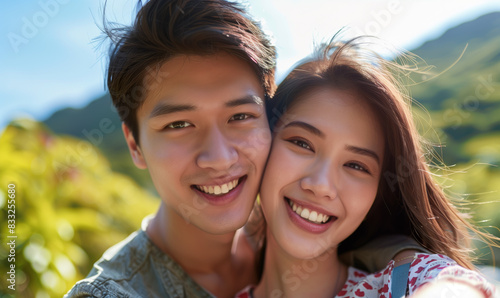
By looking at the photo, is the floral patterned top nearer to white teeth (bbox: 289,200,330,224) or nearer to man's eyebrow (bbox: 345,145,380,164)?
white teeth (bbox: 289,200,330,224)

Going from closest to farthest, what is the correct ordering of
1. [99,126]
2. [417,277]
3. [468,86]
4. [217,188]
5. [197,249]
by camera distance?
[417,277]
[217,188]
[197,249]
[468,86]
[99,126]

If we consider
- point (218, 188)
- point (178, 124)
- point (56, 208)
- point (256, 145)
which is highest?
point (178, 124)

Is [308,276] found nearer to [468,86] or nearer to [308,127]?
[308,127]

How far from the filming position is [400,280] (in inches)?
71.4

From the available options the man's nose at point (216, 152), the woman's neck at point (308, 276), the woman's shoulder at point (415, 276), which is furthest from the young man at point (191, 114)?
the woman's shoulder at point (415, 276)

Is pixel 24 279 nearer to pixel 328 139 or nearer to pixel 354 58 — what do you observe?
pixel 328 139

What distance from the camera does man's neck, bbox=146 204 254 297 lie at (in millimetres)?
2453

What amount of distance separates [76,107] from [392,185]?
523 cm

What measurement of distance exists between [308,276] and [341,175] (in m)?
0.57

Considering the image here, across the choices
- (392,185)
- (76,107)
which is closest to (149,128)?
(392,185)

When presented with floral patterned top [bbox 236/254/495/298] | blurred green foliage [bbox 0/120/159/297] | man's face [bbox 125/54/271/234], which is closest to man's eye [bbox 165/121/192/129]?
man's face [bbox 125/54/271/234]

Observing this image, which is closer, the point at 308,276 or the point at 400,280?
the point at 400,280

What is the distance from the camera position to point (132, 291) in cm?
208

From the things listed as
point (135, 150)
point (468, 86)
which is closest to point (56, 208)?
point (135, 150)
